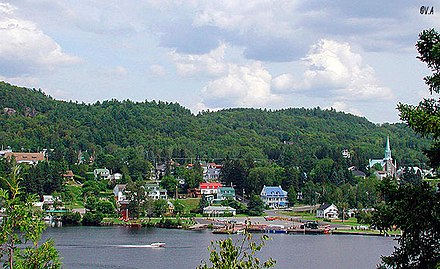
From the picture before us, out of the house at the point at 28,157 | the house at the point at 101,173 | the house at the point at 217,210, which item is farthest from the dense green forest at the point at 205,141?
the house at the point at 217,210

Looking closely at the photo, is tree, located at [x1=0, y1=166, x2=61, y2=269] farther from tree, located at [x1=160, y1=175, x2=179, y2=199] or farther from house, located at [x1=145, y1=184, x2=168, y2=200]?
tree, located at [x1=160, y1=175, x2=179, y2=199]

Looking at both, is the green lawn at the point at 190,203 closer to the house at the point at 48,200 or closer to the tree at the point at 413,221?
the house at the point at 48,200

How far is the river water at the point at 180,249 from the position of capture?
28312 mm

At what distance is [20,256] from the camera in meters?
7.48

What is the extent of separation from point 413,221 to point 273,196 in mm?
52164

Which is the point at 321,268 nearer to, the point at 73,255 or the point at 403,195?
the point at 73,255

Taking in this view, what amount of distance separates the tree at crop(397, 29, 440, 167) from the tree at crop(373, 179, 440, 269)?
1.47 ft

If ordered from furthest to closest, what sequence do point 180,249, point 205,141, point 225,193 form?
point 205,141
point 225,193
point 180,249

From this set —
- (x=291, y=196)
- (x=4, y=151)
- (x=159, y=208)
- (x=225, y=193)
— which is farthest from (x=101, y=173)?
(x=291, y=196)

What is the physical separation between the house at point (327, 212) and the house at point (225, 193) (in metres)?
8.64

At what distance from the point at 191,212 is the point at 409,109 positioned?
47.7m

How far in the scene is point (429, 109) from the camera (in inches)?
293

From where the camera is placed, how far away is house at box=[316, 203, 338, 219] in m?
52.5

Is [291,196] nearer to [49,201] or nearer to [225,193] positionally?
[225,193]
